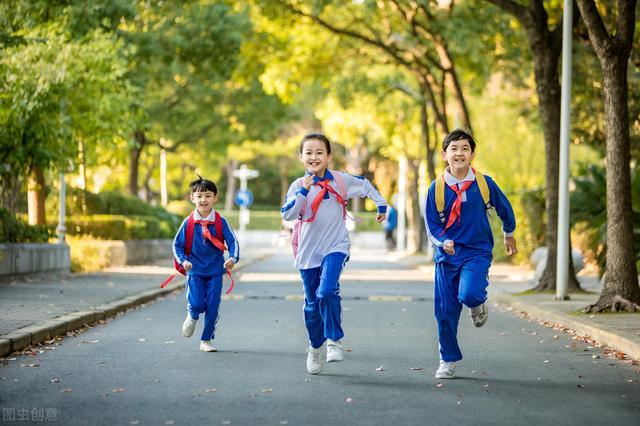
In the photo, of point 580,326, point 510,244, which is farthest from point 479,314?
point 580,326

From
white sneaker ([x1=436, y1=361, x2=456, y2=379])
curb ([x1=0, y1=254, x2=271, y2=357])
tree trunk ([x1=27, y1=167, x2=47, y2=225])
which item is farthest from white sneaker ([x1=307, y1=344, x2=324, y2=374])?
tree trunk ([x1=27, y1=167, x2=47, y2=225])

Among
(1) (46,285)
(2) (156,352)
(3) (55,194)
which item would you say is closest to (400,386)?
(2) (156,352)

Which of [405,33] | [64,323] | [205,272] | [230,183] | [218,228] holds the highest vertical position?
[405,33]

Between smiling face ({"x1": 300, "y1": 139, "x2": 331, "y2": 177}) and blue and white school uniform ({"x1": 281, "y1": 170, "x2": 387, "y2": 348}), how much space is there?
0.12 meters

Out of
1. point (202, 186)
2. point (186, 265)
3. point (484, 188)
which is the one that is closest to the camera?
point (484, 188)

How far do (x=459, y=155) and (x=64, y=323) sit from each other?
5.12 metres

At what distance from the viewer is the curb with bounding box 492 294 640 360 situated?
413 inches

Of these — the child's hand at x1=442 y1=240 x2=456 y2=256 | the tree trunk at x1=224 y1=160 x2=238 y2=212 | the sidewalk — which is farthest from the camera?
the tree trunk at x1=224 y1=160 x2=238 y2=212

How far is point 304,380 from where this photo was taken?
337 inches

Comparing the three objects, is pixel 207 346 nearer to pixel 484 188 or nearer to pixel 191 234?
pixel 191 234

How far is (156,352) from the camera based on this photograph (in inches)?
406

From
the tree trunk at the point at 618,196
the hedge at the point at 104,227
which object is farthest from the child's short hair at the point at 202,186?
the hedge at the point at 104,227

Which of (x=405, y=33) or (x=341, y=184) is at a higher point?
(x=405, y=33)

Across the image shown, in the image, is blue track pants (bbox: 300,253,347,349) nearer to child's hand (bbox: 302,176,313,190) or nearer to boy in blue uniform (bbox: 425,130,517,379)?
child's hand (bbox: 302,176,313,190)
